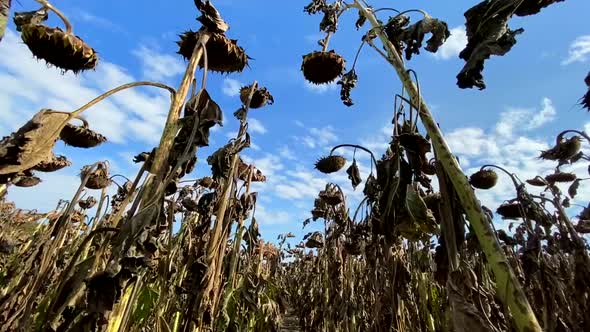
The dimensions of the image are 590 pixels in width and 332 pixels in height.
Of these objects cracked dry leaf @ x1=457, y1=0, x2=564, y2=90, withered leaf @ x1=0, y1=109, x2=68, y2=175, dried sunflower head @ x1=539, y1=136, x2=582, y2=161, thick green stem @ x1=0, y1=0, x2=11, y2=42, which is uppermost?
dried sunflower head @ x1=539, y1=136, x2=582, y2=161

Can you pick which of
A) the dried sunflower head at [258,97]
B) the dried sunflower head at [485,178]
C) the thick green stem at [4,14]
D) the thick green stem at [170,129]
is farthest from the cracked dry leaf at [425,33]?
the dried sunflower head at [485,178]

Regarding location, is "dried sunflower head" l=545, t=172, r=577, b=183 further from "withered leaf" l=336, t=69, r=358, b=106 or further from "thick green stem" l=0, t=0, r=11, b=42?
"thick green stem" l=0, t=0, r=11, b=42

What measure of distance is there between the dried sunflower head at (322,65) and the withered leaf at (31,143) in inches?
73.8

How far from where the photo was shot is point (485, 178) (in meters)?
3.29

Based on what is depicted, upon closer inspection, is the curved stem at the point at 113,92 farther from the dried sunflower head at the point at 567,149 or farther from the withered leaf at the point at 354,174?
the dried sunflower head at the point at 567,149

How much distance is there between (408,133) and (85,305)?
1.40 metres

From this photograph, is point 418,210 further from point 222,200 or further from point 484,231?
point 222,200

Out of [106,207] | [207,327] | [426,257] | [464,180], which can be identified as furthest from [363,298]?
[464,180]

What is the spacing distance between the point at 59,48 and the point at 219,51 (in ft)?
2.24

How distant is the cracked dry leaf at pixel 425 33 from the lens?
5.21 ft

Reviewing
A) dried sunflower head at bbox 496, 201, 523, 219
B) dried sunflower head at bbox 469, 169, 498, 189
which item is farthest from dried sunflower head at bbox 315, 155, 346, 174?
dried sunflower head at bbox 496, 201, 523, 219

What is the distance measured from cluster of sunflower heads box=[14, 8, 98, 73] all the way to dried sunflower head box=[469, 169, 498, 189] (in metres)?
3.10

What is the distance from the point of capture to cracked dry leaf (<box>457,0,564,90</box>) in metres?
1.22

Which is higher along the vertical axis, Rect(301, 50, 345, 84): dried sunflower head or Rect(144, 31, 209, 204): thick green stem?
Rect(301, 50, 345, 84): dried sunflower head
